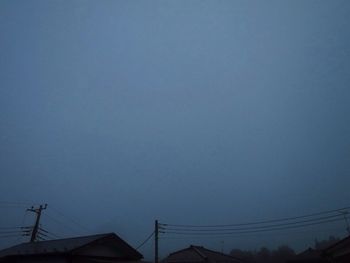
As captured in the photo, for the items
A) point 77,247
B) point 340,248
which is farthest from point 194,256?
point 77,247

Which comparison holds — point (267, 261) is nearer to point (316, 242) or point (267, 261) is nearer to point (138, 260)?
point (316, 242)

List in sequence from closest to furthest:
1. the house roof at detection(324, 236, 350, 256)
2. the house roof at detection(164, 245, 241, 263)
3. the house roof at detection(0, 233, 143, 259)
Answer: the house roof at detection(0, 233, 143, 259)
the house roof at detection(324, 236, 350, 256)
the house roof at detection(164, 245, 241, 263)

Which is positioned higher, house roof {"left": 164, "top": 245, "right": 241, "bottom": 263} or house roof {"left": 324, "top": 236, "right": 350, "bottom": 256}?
house roof {"left": 164, "top": 245, "right": 241, "bottom": 263}

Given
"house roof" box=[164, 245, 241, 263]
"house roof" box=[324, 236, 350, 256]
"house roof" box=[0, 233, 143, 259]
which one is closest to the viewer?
"house roof" box=[0, 233, 143, 259]

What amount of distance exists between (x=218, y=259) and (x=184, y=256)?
4730mm

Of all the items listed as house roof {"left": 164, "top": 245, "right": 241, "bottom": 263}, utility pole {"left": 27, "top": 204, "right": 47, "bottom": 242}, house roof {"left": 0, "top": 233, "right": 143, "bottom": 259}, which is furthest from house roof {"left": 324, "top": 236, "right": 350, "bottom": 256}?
utility pole {"left": 27, "top": 204, "right": 47, "bottom": 242}

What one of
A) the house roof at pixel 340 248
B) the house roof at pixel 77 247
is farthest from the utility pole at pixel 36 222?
the house roof at pixel 340 248

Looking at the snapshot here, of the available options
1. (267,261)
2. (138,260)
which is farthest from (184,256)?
(267,261)

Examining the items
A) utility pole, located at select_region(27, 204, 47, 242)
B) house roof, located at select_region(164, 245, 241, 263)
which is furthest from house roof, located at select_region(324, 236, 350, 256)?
utility pole, located at select_region(27, 204, 47, 242)

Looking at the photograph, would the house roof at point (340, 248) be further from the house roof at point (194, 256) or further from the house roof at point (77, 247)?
the house roof at point (77, 247)

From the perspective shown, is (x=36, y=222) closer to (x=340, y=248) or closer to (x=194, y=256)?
(x=194, y=256)

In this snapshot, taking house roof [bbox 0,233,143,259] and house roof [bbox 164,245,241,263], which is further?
house roof [bbox 164,245,241,263]

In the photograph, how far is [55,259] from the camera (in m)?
23.1

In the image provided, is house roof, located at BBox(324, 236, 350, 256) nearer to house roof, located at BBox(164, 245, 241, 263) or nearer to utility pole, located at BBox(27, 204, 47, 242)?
house roof, located at BBox(164, 245, 241, 263)
